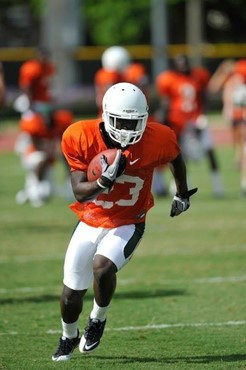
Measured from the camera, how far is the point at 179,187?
6461mm

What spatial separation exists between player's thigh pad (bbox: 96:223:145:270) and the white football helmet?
1.66ft

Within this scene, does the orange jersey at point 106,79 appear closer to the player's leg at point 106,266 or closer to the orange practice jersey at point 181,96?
the orange practice jersey at point 181,96

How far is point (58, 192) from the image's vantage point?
15195 mm

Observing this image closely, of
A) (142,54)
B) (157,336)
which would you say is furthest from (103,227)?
(142,54)

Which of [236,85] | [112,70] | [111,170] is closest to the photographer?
[111,170]

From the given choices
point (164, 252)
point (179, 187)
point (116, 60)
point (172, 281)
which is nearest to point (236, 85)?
point (116, 60)

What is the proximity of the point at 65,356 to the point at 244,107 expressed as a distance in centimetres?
900

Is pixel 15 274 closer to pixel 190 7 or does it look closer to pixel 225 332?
pixel 225 332

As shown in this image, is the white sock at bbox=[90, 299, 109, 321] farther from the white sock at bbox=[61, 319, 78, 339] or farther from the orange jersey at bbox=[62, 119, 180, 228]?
the orange jersey at bbox=[62, 119, 180, 228]

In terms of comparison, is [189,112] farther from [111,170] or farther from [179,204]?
[111,170]

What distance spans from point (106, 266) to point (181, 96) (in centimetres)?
929

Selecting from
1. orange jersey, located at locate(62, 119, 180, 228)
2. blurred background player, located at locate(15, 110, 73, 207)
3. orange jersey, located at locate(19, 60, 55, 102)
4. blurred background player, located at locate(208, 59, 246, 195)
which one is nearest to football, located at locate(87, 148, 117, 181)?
orange jersey, located at locate(62, 119, 180, 228)

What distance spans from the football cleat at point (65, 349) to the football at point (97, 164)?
100 cm

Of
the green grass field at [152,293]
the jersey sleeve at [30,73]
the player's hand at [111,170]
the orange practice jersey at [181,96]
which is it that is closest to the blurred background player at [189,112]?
the orange practice jersey at [181,96]
